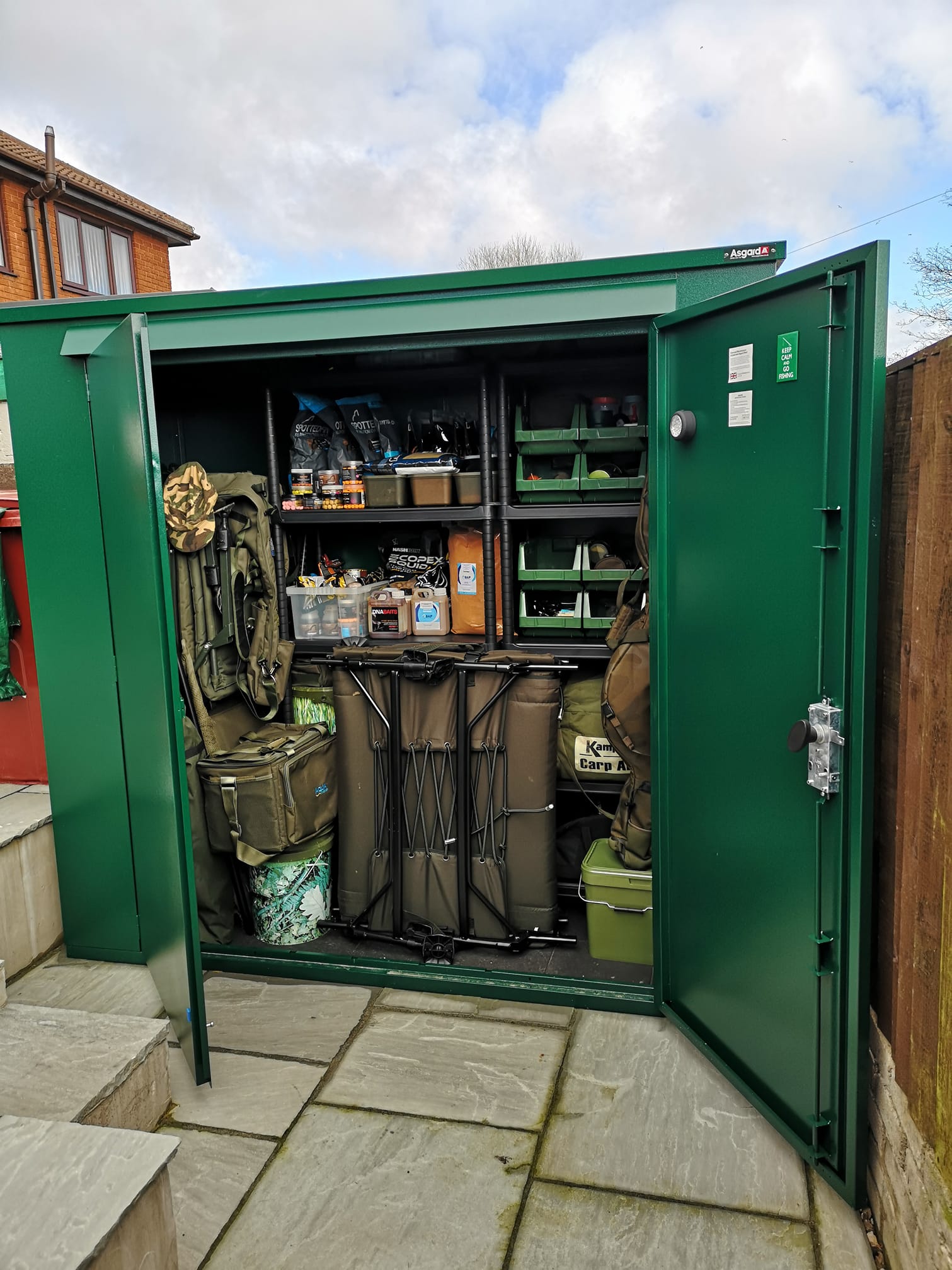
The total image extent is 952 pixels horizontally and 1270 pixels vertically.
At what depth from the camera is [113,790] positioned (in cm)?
335

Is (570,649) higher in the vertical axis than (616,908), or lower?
higher

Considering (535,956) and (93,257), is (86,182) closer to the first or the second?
(93,257)

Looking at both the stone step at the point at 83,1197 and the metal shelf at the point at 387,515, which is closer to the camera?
the stone step at the point at 83,1197

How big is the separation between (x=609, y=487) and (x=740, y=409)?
3.32ft

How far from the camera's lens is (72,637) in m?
3.31

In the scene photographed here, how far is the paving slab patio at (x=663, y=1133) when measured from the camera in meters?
2.28

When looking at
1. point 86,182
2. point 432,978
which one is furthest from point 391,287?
point 86,182

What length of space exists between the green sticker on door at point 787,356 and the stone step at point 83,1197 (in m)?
2.23

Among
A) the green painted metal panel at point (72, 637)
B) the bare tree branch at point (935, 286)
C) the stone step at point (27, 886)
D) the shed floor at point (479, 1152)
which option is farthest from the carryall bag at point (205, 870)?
the bare tree branch at point (935, 286)

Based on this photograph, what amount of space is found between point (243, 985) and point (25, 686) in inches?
61.9

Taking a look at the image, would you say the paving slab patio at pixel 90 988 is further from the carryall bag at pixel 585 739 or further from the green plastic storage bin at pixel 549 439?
the green plastic storage bin at pixel 549 439

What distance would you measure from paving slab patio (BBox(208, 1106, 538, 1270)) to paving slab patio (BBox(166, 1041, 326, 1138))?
95mm

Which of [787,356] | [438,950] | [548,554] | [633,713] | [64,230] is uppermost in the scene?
[64,230]

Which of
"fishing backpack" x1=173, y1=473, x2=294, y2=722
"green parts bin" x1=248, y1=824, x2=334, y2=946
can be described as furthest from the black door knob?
"fishing backpack" x1=173, y1=473, x2=294, y2=722
